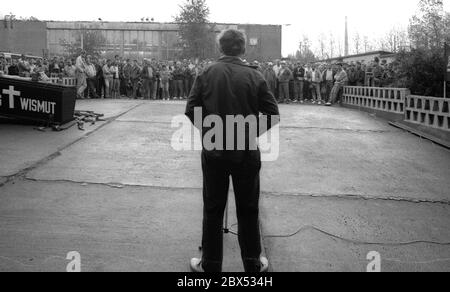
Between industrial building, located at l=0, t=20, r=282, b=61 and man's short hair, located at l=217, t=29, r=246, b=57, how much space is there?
63700 millimetres

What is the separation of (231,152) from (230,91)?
50cm

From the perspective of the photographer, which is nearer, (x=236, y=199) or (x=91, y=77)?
(x=236, y=199)

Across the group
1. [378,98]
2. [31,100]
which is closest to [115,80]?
[31,100]

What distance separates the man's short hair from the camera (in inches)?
156

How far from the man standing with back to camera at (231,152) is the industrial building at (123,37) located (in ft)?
209

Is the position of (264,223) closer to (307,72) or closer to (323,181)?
(323,181)

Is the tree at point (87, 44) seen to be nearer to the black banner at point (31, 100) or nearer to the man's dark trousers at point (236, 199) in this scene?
the black banner at point (31, 100)

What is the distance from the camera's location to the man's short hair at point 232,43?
3.96 metres

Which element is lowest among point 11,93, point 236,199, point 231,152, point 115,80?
point 236,199

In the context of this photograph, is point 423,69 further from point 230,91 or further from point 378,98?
point 230,91

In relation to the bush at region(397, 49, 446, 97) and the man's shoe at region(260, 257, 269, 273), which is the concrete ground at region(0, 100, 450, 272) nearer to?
the man's shoe at region(260, 257, 269, 273)

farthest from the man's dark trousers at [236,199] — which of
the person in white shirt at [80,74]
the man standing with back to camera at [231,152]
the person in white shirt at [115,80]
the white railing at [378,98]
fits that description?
the person in white shirt at [115,80]

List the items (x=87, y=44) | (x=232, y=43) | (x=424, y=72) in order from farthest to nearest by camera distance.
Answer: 1. (x=87, y=44)
2. (x=424, y=72)
3. (x=232, y=43)

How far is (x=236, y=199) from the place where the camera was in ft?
13.1
